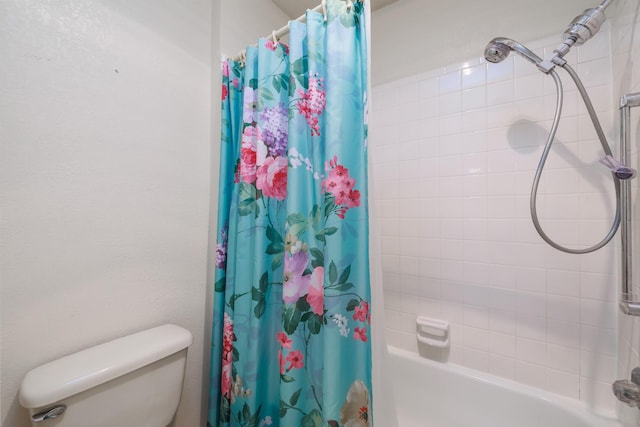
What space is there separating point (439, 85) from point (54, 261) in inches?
68.5

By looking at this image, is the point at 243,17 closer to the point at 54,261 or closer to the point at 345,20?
the point at 345,20

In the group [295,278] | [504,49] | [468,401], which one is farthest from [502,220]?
[295,278]

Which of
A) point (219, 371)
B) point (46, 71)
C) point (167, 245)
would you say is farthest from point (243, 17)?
point (219, 371)

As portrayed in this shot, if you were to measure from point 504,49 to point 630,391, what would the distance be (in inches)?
47.4

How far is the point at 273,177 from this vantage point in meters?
0.92

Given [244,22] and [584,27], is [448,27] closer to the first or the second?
[584,27]

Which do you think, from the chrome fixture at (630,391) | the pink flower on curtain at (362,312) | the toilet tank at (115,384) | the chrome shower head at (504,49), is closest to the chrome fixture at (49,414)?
the toilet tank at (115,384)

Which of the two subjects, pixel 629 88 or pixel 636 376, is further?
pixel 629 88

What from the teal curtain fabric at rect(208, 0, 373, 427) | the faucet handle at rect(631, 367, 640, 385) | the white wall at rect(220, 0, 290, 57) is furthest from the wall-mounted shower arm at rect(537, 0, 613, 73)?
the white wall at rect(220, 0, 290, 57)

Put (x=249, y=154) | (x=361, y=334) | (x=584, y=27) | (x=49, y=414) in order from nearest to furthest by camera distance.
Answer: (x=49, y=414) → (x=361, y=334) → (x=584, y=27) → (x=249, y=154)

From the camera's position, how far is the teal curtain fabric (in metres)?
0.73

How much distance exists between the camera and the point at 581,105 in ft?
3.35

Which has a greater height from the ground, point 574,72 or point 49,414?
point 574,72

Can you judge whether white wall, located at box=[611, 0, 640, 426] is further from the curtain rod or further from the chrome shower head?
the curtain rod
